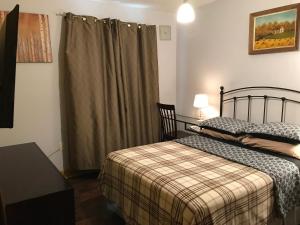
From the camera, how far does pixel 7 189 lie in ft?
4.48

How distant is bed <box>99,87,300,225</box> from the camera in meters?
1.57

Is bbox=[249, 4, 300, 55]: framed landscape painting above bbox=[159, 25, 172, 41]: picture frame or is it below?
below

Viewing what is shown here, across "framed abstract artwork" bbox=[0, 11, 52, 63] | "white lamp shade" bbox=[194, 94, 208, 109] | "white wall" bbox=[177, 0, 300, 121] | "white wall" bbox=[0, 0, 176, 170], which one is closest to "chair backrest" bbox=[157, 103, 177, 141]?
"white lamp shade" bbox=[194, 94, 208, 109]

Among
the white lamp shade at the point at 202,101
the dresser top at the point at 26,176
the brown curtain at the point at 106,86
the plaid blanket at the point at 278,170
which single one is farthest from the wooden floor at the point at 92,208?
the white lamp shade at the point at 202,101

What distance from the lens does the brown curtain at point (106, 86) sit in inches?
121

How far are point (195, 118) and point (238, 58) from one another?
114cm

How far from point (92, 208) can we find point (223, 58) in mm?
2465

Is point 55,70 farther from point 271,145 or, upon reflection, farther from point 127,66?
point 271,145

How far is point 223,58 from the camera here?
132 inches

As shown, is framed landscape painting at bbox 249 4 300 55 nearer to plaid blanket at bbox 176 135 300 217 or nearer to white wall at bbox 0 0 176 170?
plaid blanket at bbox 176 135 300 217

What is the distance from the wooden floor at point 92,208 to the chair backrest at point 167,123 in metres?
1.21

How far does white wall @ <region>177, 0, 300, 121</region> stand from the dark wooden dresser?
2.48m

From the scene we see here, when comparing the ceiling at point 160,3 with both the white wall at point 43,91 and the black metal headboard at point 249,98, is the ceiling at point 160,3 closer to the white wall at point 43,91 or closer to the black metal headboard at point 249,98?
the white wall at point 43,91

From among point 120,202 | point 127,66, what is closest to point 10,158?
point 120,202
